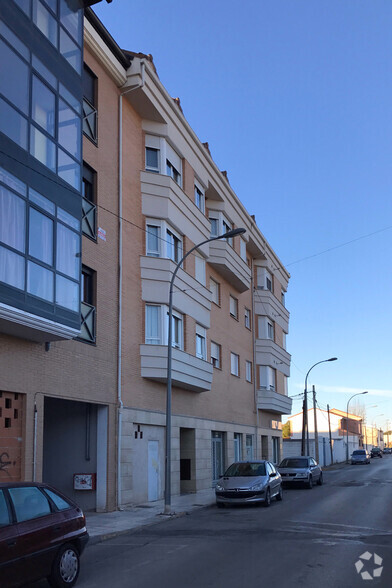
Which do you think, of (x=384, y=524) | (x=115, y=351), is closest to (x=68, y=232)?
(x=115, y=351)

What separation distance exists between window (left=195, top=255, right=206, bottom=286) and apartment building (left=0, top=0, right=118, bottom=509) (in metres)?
8.38

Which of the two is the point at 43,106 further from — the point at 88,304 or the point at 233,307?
the point at 233,307

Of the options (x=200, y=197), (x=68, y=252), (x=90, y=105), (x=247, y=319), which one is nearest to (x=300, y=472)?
(x=247, y=319)

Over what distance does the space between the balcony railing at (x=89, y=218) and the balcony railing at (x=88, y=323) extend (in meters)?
2.03

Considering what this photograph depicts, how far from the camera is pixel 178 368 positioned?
21.8 meters

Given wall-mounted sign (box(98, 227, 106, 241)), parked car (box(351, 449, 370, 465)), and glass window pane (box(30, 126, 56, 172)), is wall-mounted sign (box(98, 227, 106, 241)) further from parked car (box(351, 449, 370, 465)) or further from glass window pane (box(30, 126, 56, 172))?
Answer: parked car (box(351, 449, 370, 465))

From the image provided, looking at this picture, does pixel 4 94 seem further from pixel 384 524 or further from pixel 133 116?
pixel 384 524

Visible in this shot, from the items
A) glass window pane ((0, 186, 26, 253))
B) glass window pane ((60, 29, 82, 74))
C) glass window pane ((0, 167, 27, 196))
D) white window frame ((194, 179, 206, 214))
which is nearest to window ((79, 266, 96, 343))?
glass window pane ((0, 186, 26, 253))

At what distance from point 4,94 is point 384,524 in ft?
40.4

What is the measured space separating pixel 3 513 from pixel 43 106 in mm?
9599

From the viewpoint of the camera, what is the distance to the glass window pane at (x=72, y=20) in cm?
1566

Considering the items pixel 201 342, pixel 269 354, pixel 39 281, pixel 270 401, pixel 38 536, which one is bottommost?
pixel 38 536

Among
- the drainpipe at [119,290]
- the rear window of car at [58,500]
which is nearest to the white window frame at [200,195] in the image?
the drainpipe at [119,290]

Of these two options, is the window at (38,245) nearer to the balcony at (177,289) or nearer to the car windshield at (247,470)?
the balcony at (177,289)
